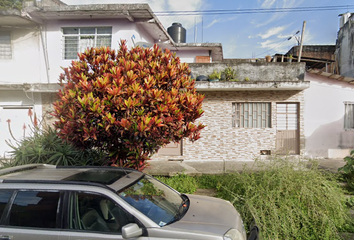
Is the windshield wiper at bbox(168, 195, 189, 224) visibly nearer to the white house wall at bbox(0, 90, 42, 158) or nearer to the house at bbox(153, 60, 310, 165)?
the house at bbox(153, 60, 310, 165)

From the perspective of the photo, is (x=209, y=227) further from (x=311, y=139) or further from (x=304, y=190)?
(x=311, y=139)

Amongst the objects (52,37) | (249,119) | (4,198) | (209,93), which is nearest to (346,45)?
(249,119)

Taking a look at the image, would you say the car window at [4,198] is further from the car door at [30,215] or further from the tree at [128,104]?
the tree at [128,104]

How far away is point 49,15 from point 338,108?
1202 cm

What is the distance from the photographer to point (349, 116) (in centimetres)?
938

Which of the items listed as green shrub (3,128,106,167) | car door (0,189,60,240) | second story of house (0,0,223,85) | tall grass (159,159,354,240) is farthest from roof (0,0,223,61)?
car door (0,189,60,240)

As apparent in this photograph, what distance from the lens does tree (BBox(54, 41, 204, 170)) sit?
3838 mm

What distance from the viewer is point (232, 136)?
9477mm

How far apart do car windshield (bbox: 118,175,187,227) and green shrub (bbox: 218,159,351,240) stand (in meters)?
1.42

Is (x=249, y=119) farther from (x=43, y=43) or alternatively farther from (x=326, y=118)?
(x=43, y=43)

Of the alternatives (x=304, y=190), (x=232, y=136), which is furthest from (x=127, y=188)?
(x=232, y=136)

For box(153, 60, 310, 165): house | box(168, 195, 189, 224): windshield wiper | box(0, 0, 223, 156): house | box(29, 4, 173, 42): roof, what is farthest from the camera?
box(153, 60, 310, 165): house

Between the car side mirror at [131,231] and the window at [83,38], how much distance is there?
8248mm

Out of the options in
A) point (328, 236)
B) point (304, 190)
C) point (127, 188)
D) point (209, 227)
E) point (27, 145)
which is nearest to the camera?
point (209, 227)
